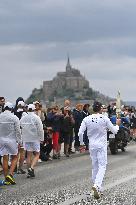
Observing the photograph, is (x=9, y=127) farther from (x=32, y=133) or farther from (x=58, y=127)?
(x=58, y=127)

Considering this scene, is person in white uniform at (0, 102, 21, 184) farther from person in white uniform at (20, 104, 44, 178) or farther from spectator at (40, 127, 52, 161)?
spectator at (40, 127, 52, 161)

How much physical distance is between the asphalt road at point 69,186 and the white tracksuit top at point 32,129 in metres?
0.93

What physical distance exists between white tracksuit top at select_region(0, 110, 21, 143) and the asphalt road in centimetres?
100

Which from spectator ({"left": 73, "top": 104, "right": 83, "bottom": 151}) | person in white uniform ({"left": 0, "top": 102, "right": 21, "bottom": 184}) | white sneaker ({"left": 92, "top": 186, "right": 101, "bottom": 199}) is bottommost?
white sneaker ({"left": 92, "top": 186, "right": 101, "bottom": 199})

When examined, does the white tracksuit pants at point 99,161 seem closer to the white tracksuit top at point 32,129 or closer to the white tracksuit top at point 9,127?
the white tracksuit top at point 9,127

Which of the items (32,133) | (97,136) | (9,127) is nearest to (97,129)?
(97,136)

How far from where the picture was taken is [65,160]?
63.6 feet

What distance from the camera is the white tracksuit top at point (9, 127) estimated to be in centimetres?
1384

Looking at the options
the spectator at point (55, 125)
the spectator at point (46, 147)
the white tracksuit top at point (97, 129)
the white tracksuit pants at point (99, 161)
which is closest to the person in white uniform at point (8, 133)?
the white tracksuit top at point (97, 129)

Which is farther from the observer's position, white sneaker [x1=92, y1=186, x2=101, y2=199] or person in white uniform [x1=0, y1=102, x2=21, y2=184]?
person in white uniform [x1=0, y1=102, x2=21, y2=184]

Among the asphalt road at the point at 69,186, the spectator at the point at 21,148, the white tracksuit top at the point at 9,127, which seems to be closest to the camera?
the asphalt road at the point at 69,186

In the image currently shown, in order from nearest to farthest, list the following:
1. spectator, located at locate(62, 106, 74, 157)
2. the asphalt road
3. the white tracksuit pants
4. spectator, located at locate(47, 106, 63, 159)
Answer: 1. the asphalt road
2. the white tracksuit pants
3. spectator, located at locate(47, 106, 63, 159)
4. spectator, located at locate(62, 106, 74, 157)

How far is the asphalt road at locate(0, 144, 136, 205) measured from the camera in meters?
10.9

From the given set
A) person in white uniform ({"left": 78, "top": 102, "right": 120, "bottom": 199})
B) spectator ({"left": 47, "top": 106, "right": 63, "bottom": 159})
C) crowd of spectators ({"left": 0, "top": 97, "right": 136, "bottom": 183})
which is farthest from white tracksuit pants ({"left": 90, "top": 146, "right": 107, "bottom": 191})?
spectator ({"left": 47, "top": 106, "right": 63, "bottom": 159})
